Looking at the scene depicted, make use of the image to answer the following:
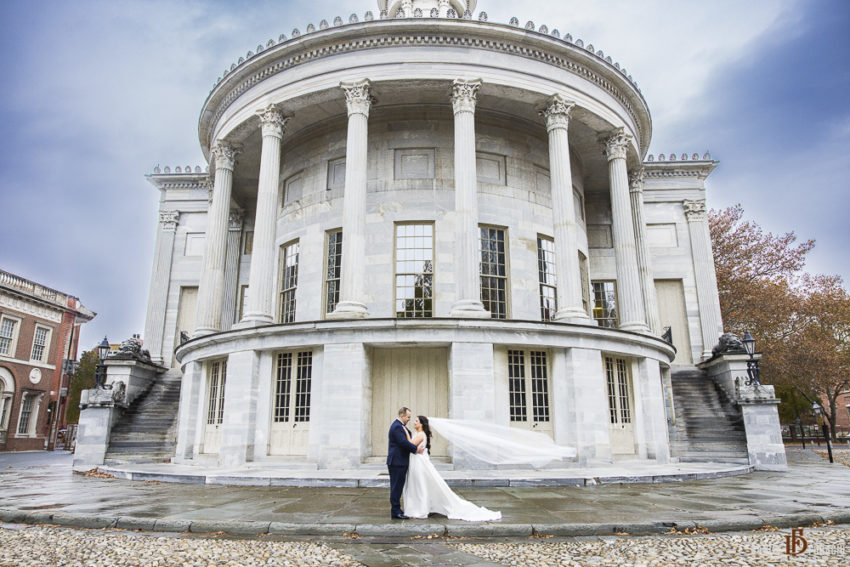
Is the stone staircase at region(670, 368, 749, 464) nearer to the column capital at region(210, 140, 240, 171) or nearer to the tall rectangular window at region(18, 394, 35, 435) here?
the column capital at region(210, 140, 240, 171)

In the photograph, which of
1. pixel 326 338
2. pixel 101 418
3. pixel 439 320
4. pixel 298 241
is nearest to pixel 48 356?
pixel 101 418

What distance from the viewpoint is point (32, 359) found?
40.2 metres

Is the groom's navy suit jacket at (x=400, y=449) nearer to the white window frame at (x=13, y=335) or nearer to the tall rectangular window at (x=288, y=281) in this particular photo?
the tall rectangular window at (x=288, y=281)

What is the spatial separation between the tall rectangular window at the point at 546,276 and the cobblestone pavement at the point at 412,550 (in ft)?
45.3

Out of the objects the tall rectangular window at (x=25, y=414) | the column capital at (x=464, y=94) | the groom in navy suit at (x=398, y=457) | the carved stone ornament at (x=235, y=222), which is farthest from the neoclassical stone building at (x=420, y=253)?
the tall rectangular window at (x=25, y=414)

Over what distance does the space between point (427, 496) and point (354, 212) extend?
11420mm

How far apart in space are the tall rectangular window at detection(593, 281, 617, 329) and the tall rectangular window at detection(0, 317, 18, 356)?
123 ft

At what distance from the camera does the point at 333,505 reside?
9.92m

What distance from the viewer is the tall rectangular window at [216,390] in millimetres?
19469

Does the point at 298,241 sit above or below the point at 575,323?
above

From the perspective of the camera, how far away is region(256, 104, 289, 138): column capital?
2122cm

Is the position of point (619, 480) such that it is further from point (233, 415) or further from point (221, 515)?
point (233, 415)

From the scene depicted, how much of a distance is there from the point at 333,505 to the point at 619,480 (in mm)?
7327

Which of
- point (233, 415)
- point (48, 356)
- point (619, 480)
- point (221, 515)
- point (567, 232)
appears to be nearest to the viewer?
point (221, 515)
